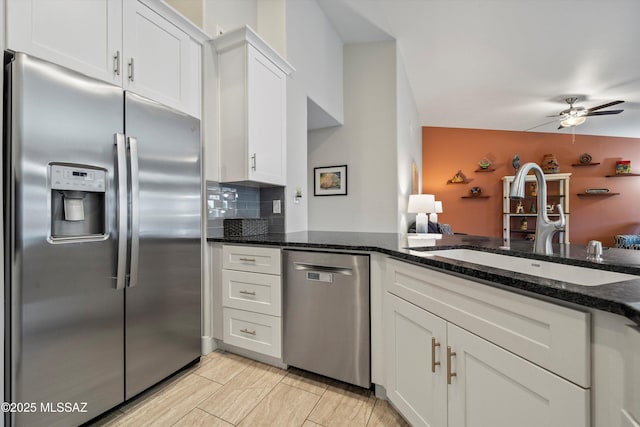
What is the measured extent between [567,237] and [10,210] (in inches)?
310

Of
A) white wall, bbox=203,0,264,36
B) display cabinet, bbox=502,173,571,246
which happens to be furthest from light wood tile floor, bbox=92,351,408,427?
display cabinet, bbox=502,173,571,246

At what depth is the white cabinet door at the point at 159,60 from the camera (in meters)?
1.61

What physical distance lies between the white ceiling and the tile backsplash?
7.61 feet

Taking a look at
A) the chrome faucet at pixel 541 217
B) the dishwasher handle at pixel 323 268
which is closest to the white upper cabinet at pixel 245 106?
the dishwasher handle at pixel 323 268

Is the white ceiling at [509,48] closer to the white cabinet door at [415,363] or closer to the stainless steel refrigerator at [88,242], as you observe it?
the stainless steel refrigerator at [88,242]

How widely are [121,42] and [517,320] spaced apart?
7.16 feet

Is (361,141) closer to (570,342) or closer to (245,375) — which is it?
(245,375)

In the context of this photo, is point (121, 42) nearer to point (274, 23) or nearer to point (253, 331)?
point (274, 23)

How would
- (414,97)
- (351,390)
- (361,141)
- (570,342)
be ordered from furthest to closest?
(414,97), (361,141), (351,390), (570,342)

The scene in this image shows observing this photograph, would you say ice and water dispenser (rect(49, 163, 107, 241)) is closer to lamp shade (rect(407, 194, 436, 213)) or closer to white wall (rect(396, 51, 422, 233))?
white wall (rect(396, 51, 422, 233))

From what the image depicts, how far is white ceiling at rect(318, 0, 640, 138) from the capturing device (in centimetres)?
304

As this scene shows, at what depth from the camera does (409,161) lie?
4586mm

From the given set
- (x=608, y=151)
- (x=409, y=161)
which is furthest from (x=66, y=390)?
(x=608, y=151)

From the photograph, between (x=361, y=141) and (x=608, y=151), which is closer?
(x=361, y=141)
